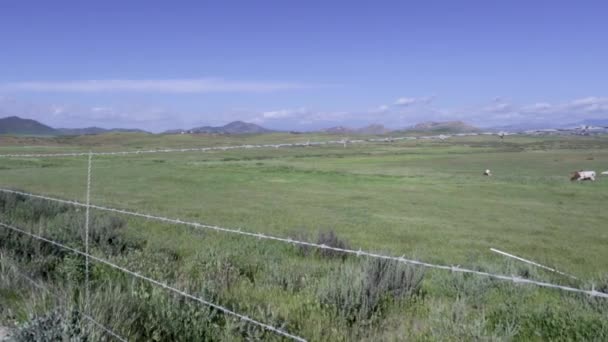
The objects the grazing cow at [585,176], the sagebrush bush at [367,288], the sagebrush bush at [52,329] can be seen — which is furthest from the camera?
the grazing cow at [585,176]

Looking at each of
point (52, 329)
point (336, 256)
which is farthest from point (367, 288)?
point (336, 256)

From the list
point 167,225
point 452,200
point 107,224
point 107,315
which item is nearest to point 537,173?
point 452,200

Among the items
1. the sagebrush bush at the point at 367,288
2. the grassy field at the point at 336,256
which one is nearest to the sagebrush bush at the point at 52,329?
the grassy field at the point at 336,256

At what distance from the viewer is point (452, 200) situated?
2833 centimetres

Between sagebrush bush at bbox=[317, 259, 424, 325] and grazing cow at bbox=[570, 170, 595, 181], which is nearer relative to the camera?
sagebrush bush at bbox=[317, 259, 424, 325]

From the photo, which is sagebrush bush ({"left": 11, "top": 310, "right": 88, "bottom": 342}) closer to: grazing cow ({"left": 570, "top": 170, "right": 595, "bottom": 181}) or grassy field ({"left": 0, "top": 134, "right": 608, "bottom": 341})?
grassy field ({"left": 0, "top": 134, "right": 608, "bottom": 341})

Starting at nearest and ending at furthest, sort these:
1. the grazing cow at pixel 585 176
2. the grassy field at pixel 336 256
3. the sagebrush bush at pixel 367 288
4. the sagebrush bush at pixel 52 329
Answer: the sagebrush bush at pixel 52 329
the grassy field at pixel 336 256
the sagebrush bush at pixel 367 288
the grazing cow at pixel 585 176

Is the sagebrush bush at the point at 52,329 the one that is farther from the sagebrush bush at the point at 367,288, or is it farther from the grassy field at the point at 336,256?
the sagebrush bush at the point at 367,288

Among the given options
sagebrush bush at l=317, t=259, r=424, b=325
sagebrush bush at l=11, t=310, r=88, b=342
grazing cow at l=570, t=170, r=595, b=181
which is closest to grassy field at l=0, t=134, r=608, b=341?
sagebrush bush at l=317, t=259, r=424, b=325

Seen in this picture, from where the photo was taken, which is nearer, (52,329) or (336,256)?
(52,329)

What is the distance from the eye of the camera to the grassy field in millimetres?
4602

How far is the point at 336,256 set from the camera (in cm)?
973

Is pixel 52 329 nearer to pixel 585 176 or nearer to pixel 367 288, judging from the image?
pixel 367 288

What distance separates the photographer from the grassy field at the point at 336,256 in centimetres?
460
